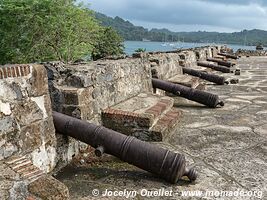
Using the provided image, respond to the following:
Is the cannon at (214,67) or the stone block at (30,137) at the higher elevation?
the stone block at (30,137)

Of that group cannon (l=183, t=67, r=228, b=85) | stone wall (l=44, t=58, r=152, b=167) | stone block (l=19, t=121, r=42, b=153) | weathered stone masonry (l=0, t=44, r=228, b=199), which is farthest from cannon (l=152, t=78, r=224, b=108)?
stone block (l=19, t=121, r=42, b=153)

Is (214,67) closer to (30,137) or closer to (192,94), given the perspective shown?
(192,94)

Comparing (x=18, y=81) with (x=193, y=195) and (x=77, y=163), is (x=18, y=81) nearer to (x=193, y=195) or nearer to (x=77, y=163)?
(x=77, y=163)

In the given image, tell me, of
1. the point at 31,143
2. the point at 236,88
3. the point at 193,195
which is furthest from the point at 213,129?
the point at 236,88

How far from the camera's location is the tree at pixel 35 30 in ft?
92.0

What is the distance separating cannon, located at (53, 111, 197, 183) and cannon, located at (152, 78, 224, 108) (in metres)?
3.68

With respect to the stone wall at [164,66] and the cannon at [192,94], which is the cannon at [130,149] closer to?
the cannon at [192,94]

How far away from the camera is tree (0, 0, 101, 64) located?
28.0 m

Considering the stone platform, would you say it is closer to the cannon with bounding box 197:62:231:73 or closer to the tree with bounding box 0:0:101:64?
the cannon with bounding box 197:62:231:73

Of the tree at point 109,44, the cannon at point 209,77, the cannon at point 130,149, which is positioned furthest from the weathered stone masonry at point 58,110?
the tree at point 109,44

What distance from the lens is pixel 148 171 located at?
3721 millimetres

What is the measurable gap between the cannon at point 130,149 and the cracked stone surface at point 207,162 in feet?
0.40

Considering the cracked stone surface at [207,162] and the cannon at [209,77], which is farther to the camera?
the cannon at [209,77]

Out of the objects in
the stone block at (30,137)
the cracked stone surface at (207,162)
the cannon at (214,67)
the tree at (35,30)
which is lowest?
the cracked stone surface at (207,162)
